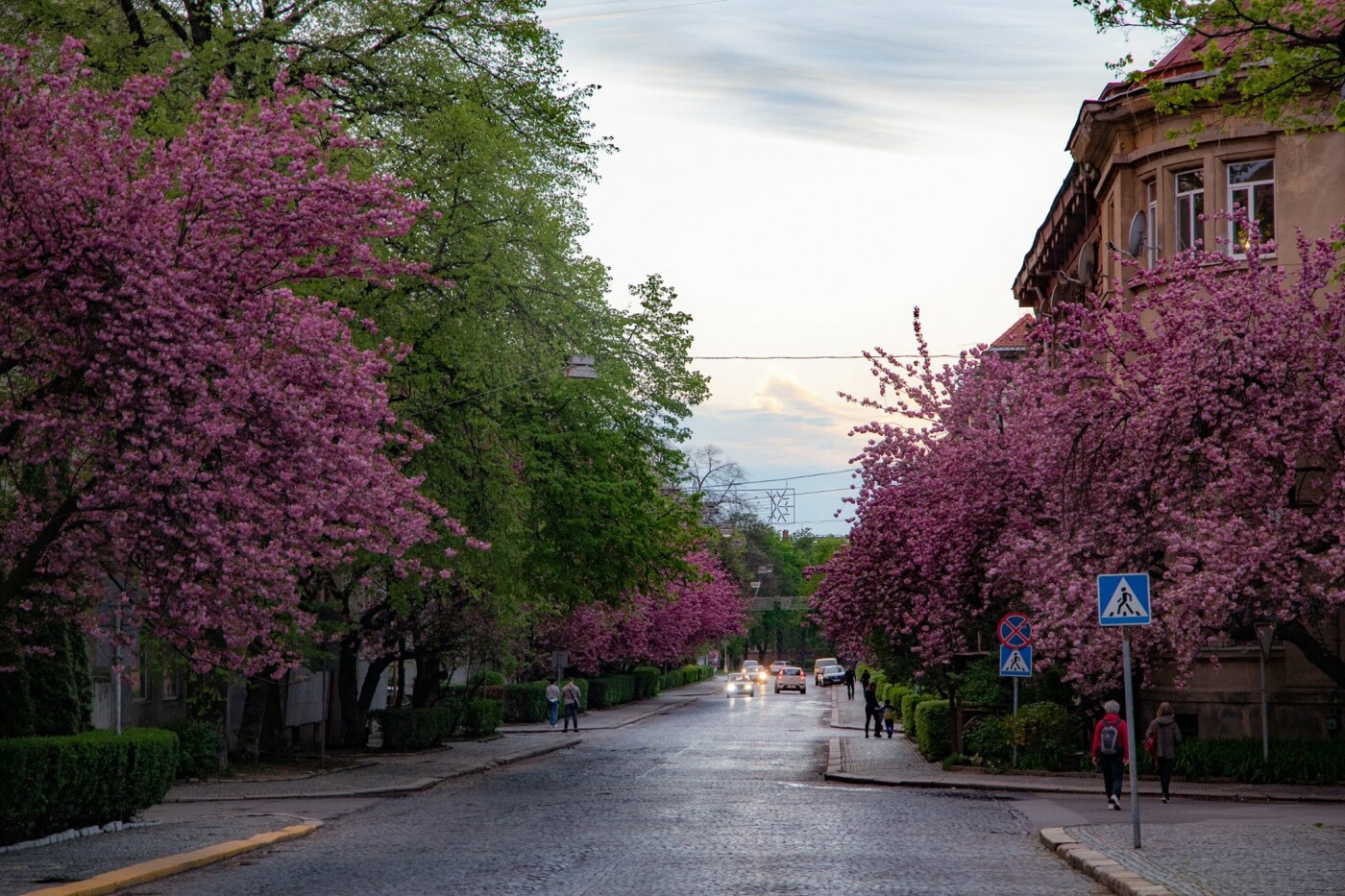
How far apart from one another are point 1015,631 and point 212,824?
49.0 feet

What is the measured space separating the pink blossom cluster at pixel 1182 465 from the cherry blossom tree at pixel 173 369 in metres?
13.8

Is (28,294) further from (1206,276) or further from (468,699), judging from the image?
(468,699)

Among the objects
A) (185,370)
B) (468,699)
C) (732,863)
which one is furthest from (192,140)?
(468,699)

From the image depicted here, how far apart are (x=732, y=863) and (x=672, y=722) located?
1755 inches

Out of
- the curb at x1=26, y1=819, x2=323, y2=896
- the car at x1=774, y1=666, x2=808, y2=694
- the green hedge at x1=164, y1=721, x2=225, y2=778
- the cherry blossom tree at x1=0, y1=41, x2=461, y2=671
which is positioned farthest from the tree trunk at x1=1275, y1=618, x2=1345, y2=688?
the car at x1=774, y1=666, x2=808, y2=694

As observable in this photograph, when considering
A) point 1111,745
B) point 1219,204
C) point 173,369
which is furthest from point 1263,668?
point 173,369

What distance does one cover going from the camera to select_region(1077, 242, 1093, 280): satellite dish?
37688 mm

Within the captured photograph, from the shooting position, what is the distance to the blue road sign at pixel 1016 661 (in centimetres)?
2939

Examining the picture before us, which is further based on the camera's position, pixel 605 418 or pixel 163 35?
pixel 605 418

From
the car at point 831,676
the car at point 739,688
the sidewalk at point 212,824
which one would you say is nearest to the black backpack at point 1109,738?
the sidewalk at point 212,824

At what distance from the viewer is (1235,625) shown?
25.9 m

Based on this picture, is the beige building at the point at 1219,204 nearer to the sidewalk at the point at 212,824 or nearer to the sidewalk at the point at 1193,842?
the sidewalk at the point at 1193,842

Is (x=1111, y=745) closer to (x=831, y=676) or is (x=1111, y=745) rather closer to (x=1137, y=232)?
(x=1137, y=232)

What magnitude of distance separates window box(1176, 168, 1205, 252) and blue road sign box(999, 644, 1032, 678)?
8182 millimetres
